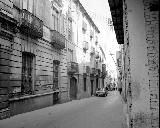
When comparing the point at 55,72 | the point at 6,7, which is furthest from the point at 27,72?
the point at 55,72

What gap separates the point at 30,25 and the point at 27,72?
9.11 ft

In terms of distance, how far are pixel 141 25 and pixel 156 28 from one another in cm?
36

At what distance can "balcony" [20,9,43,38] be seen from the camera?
11.8 metres

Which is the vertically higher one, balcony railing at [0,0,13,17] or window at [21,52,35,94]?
balcony railing at [0,0,13,17]

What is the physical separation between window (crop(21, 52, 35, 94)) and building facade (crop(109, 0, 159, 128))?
8.37m

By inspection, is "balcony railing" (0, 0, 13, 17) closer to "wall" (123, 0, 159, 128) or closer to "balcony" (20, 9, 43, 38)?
"balcony" (20, 9, 43, 38)

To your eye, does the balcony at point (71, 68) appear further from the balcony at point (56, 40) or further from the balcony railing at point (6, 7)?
the balcony railing at point (6, 7)

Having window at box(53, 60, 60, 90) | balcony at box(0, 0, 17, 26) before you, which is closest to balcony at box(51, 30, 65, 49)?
window at box(53, 60, 60, 90)

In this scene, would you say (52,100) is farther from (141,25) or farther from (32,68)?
(141,25)

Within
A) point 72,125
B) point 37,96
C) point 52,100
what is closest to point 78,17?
point 52,100

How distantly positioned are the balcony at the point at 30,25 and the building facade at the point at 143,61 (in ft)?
25.3

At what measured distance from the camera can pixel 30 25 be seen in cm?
1230

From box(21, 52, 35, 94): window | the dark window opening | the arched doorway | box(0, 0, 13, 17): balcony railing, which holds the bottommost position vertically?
the arched doorway

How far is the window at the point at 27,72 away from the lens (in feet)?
40.9
